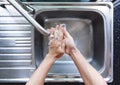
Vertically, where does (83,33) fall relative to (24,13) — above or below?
below

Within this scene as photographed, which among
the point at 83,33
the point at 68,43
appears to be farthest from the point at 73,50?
the point at 83,33

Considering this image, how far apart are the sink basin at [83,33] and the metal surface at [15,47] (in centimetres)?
6

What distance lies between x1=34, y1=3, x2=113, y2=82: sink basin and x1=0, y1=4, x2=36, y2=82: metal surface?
6 centimetres

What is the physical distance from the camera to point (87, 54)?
1.36m

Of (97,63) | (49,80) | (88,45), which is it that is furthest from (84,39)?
(49,80)

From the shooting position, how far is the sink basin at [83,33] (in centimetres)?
123

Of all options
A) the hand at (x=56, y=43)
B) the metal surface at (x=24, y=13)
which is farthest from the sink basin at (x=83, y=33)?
the metal surface at (x=24, y=13)

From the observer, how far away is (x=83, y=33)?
1331 mm

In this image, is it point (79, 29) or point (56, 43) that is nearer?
point (56, 43)

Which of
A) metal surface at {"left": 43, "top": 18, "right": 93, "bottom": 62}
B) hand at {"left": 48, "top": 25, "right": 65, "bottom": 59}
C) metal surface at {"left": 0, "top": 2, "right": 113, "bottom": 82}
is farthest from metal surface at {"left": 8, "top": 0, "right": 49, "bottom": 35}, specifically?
metal surface at {"left": 43, "top": 18, "right": 93, "bottom": 62}

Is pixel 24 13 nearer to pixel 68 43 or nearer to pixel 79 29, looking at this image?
pixel 68 43

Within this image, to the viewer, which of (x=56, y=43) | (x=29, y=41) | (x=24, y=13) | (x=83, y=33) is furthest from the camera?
(x=83, y=33)

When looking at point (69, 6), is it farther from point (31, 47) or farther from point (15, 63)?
point (15, 63)

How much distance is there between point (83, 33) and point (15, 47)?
0.37 meters
